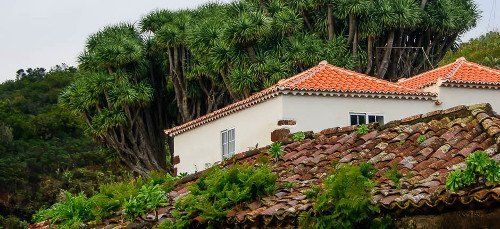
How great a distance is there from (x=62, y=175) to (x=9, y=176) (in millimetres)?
2833

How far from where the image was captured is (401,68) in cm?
4100

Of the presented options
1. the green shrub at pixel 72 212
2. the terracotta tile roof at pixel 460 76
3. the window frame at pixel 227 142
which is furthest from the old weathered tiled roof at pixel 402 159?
the terracotta tile roof at pixel 460 76

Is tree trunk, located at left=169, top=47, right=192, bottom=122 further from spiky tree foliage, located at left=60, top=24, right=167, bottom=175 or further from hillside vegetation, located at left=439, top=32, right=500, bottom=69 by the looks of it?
hillside vegetation, located at left=439, top=32, right=500, bottom=69

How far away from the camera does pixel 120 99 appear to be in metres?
39.6

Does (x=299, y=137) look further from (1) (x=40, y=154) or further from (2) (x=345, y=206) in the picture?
(1) (x=40, y=154)

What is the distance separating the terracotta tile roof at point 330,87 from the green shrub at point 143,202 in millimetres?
12475

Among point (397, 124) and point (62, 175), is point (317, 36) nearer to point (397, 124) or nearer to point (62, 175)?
point (62, 175)

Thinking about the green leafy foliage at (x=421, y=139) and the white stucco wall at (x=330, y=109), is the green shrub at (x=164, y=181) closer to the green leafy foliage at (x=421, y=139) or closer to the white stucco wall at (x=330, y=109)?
the green leafy foliage at (x=421, y=139)

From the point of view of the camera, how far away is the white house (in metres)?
27.1

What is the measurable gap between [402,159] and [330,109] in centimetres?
1423

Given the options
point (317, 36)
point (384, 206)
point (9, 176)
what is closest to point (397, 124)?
point (384, 206)

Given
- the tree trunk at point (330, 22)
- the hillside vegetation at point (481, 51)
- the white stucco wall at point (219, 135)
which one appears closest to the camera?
the white stucco wall at point (219, 135)

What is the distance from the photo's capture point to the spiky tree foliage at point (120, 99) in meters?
40.0

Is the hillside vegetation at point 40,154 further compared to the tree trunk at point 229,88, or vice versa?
the hillside vegetation at point 40,154
